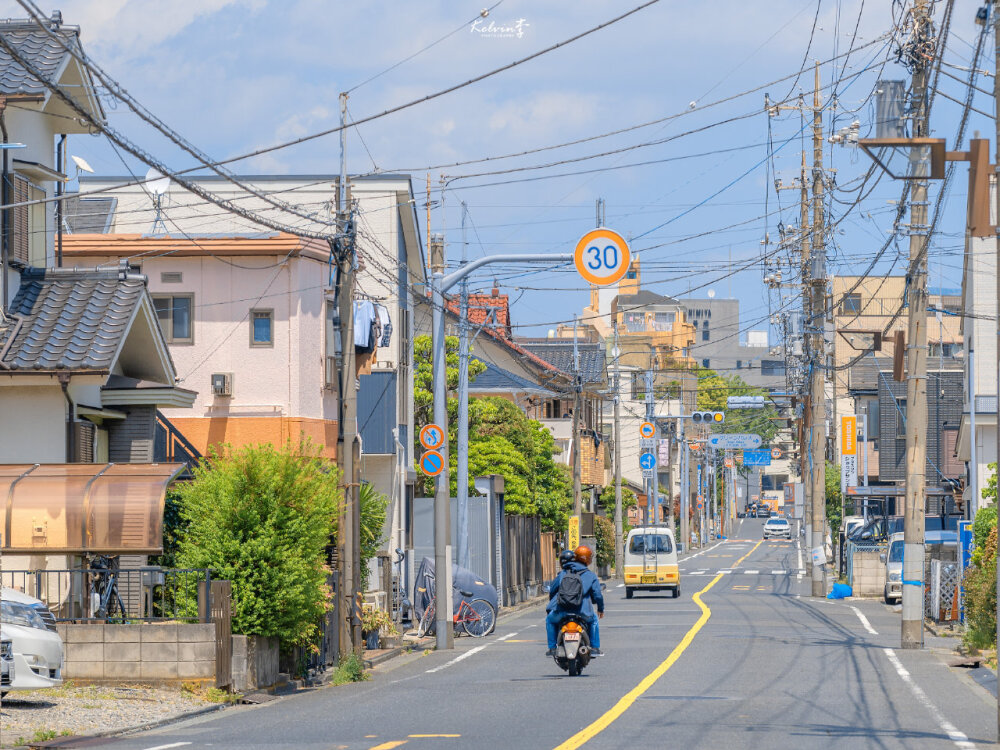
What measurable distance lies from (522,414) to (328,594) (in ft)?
92.0

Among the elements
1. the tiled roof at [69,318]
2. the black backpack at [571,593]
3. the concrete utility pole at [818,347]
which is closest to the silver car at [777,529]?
the concrete utility pole at [818,347]

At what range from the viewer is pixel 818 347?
44844 millimetres

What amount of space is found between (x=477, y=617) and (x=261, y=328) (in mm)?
8330

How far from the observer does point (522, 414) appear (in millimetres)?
49469

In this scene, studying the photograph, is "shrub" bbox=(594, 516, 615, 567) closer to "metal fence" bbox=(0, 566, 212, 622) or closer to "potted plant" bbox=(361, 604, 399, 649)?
"potted plant" bbox=(361, 604, 399, 649)

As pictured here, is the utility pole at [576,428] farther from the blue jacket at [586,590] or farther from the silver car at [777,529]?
the silver car at [777,529]

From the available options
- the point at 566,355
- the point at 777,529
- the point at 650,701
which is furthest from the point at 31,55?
the point at 777,529

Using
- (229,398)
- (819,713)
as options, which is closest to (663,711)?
(819,713)

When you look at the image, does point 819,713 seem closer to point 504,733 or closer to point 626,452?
point 504,733

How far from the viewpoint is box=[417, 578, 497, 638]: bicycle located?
30500 millimetres

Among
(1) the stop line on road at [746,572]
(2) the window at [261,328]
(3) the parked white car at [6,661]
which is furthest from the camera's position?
(1) the stop line on road at [746,572]

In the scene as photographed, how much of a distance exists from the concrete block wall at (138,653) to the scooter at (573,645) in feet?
16.3

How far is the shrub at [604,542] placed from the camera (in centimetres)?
6375

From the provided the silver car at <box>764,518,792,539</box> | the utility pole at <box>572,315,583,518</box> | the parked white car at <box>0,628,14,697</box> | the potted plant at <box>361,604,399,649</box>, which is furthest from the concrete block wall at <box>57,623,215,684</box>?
the silver car at <box>764,518,792,539</box>
